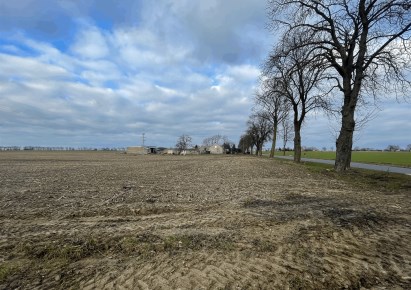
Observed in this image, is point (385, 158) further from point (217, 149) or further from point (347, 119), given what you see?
point (217, 149)

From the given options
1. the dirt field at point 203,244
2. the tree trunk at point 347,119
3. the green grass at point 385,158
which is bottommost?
the dirt field at point 203,244

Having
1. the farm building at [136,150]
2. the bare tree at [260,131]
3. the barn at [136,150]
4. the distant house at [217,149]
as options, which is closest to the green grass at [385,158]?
the bare tree at [260,131]

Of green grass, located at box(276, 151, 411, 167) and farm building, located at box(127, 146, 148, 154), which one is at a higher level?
farm building, located at box(127, 146, 148, 154)

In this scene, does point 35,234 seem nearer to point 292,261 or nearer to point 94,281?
point 94,281

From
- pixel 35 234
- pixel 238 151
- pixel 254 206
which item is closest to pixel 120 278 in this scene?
pixel 35 234

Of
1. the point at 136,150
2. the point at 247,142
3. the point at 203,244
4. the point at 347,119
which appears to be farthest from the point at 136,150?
the point at 203,244

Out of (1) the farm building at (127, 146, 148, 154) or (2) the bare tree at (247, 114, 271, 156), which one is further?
(1) the farm building at (127, 146, 148, 154)

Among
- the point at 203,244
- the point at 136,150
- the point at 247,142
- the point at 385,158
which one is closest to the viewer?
the point at 203,244

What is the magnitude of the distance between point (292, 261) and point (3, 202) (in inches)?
379

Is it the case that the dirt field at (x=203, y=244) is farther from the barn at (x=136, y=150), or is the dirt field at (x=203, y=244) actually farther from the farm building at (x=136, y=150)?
the barn at (x=136, y=150)

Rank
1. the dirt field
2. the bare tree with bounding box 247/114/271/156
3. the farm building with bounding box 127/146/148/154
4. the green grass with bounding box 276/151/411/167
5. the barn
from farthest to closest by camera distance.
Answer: the barn < the farm building with bounding box 127/146/148/154 < the bare tree with bounding box 247/114/271/156 < the green grass with bounding box 276/151/411/167 < the dirt field

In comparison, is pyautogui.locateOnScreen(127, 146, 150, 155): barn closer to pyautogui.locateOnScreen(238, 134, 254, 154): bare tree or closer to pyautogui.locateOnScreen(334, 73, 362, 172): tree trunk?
pyautogui.locateOnScreen(238, 134, 254, 154): bare tree

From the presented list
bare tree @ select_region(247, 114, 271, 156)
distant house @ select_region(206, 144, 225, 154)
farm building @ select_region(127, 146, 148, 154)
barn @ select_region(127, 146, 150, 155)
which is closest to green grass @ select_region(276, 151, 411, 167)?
bare tree @ select_region(247, 114, 271, 156)

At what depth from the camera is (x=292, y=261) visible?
18.1 feet
